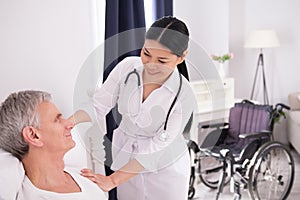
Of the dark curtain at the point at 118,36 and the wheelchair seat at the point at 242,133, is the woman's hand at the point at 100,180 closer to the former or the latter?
the dark curtain at the point at 118,36

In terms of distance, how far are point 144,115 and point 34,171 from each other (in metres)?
0.38

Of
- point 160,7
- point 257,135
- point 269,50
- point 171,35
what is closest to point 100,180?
point 171,35

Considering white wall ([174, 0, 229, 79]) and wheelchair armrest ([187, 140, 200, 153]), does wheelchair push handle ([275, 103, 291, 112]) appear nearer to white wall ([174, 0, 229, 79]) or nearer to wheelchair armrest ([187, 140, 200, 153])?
white wall ([174, 0, 229, 79])

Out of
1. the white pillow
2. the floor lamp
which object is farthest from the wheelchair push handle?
the white pillow

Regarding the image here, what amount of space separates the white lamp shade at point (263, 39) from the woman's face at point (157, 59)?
2.68 m

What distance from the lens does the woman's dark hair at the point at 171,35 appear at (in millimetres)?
1092

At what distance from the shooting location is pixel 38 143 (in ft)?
3.30

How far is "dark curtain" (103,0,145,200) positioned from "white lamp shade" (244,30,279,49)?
2.04 metres

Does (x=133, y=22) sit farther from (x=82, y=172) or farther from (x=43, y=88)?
(x=82, y=172)

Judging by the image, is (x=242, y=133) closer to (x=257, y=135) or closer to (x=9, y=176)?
(x=257, y=135)

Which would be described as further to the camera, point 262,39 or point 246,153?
point 262,39

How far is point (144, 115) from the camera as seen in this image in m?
1.24

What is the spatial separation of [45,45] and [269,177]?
1942 mm

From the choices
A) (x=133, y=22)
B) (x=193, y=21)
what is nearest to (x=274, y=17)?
(x=193, y=21)
